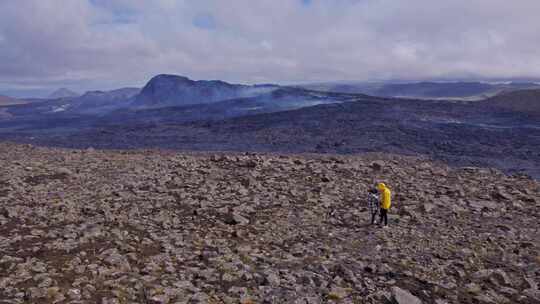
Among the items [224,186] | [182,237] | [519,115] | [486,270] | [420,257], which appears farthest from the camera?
[519,115]

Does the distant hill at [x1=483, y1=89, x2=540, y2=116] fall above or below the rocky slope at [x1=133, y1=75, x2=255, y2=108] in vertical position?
below

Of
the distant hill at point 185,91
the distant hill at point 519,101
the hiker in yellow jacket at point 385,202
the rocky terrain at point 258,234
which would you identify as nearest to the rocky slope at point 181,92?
the distant hill at point 185,91

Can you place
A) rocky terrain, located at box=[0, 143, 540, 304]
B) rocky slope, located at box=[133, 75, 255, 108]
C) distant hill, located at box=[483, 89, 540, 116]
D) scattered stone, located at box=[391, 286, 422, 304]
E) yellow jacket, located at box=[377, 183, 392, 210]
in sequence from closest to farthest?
1. scattered stone, located at box=[391, 286, 422, 304]
2. rocky terrain, located at box=[0, 143, 540, 304]
3. yellow jacket, located at box=[377, 183, 392, 210]
4. distant hill, located at box=[483, 89, 540, 116]
5. rocky slope, located at box=[133, 75, 255, 108]

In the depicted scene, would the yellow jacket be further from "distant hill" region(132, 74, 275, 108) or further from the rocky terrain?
"distant hill" region(132, 74, 275, 108)

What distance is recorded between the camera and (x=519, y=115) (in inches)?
1517

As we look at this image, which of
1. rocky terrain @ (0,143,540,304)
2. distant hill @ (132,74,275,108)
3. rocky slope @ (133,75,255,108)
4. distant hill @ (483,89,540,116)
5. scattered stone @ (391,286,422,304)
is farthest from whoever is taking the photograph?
rocky slope @ (133,75,255,108)

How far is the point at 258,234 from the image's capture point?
998 centimetres

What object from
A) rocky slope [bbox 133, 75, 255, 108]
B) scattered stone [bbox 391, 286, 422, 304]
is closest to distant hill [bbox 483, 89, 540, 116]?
rocky slope [bbox 133, 75, 255, 108]

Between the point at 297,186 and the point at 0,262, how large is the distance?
7.66 meters

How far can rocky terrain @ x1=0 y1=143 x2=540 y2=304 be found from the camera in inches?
287

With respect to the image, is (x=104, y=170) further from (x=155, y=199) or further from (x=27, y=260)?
(x=27, y=260)

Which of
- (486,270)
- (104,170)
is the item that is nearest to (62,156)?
(104,170)

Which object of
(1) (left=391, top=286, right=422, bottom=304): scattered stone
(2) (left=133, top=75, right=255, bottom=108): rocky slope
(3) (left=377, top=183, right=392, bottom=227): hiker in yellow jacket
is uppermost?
(2) (left=133, top=75, right=255, bottom=108): rocky slope

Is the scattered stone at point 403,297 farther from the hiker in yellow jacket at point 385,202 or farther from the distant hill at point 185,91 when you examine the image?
the distant hill at point 185,91
